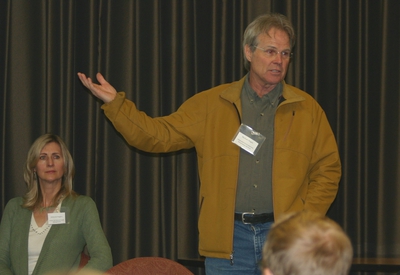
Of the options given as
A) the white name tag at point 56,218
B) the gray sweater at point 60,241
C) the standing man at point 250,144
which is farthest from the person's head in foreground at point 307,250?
the white name tag at point 56,218

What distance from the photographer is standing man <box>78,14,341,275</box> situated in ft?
8.94

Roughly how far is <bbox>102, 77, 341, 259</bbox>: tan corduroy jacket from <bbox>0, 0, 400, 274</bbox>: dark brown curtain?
1.32 metres

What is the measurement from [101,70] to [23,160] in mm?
803

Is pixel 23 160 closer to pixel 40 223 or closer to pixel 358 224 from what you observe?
pixel 40 223

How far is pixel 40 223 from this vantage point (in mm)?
3652

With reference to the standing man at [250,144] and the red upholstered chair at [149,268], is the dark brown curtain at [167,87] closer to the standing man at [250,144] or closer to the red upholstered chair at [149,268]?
the standing man at [250,144]

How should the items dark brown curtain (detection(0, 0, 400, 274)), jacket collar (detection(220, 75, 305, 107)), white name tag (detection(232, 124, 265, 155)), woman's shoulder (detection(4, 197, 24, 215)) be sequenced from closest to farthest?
white name tag (detection(232, 124, 265, 155)) → jacket collar (detection(220, 75, 305, 107)) → woman's shoulder (detection(4, 197, 24, 215)) → dark brown curtain (detection(0, 0, 400, 274))

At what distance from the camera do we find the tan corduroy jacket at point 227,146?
8.98 ft

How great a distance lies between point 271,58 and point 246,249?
0.88 meters

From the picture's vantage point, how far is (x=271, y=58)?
2838 mm

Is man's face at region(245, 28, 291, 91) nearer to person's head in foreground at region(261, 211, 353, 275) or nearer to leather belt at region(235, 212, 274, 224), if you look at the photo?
leather belt at region(235, 212, 274, 224)

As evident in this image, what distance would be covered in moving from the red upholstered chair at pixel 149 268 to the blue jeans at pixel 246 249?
8.9 inches

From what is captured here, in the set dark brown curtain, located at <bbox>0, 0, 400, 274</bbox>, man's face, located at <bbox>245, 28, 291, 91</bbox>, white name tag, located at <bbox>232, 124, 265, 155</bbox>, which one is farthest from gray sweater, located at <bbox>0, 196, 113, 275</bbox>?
man's face, located at <bbox>245, 28, 291, 91</bbox>

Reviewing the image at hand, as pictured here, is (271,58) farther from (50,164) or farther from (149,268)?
(50,164)
